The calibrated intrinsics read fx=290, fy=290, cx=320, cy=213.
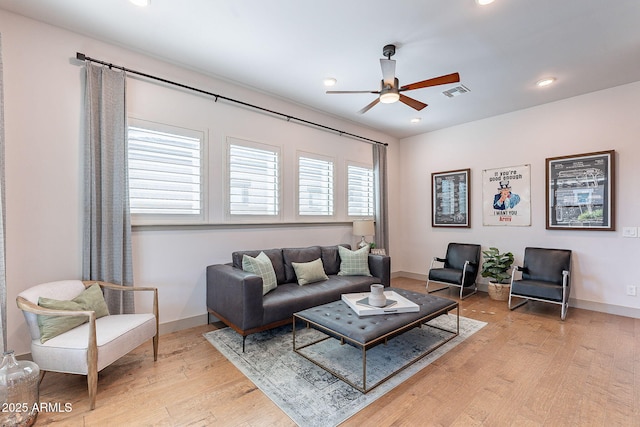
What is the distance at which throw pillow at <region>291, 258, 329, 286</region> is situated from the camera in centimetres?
374

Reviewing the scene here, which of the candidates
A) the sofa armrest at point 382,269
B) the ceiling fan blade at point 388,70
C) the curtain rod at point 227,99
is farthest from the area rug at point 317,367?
the curtain rod at point 227,99

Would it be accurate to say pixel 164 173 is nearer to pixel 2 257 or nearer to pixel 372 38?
pixel 2 257

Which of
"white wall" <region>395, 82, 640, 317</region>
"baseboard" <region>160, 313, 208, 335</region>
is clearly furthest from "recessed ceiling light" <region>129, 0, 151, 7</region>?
"white wall" <region>395, 82, 640, 317</region>

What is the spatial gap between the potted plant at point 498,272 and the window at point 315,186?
2.73 meters

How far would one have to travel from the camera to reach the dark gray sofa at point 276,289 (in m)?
2.83

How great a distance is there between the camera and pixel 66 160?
2.77m

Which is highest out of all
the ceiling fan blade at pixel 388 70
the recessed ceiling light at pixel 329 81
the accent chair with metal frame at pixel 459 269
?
the recessed ceiling light at pixel 329 81

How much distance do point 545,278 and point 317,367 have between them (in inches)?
146

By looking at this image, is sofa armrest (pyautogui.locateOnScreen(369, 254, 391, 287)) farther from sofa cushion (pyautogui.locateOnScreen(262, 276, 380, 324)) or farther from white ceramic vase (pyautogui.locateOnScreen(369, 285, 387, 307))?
white ceramic vase (pyautogui.locateOnScreen(369, 285, 387, 307))

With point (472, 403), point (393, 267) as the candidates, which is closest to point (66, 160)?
point (472, 403)

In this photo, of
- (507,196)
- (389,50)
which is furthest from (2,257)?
(507,196)

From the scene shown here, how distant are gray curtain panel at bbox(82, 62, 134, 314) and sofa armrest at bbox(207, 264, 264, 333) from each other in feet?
2.82

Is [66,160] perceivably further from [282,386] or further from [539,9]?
[539,9]

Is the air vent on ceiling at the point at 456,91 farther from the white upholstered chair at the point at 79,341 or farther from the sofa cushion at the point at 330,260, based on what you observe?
the white upholstered chair at the point at 79,341
